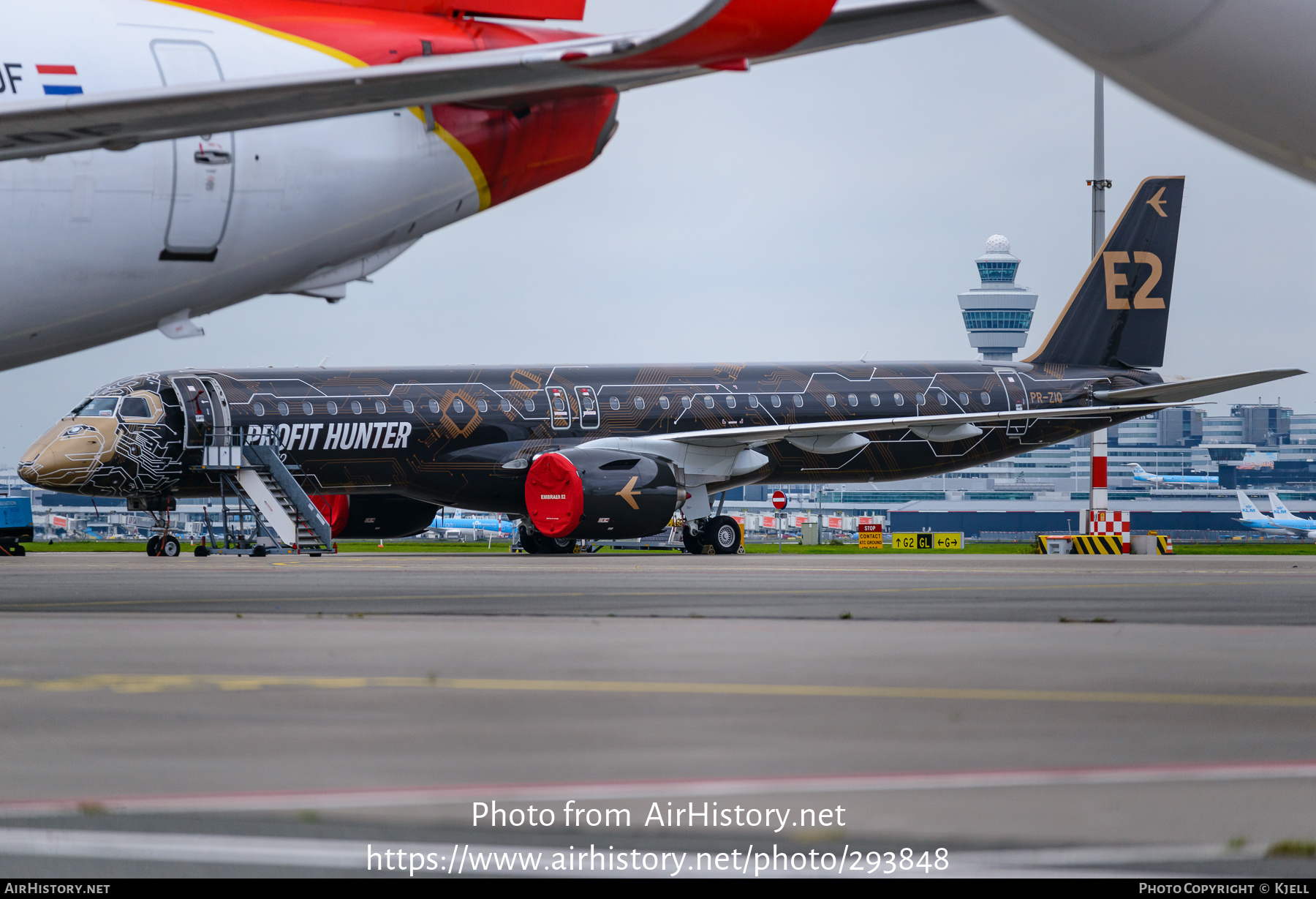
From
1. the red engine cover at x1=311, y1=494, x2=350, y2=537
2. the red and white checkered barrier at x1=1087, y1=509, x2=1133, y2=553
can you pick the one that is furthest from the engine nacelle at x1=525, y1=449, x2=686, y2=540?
the red and white checkered barrier at x1=1087, y1=509, x2=1133, y2=553

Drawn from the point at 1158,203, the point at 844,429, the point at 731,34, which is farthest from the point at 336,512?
the point at 731,34

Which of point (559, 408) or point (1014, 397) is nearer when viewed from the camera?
point (559, 408)

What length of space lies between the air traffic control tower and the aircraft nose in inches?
5656

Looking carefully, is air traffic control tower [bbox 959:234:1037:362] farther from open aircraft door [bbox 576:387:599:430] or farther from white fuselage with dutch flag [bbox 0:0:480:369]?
white fuselage with dutch flag [bbox 0:0:480:369]

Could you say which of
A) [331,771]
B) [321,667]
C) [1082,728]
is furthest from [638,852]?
[321,667]

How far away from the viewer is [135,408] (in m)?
25.0

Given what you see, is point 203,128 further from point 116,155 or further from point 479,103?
point 479,103

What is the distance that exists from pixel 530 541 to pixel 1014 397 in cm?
1079

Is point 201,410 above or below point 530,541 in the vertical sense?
above

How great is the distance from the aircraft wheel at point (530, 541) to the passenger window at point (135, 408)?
774cm

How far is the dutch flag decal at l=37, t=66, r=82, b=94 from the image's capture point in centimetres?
988

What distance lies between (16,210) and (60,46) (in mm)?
1155

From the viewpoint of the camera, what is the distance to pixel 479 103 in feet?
37.8

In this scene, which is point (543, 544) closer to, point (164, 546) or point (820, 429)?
point (820, 429)
